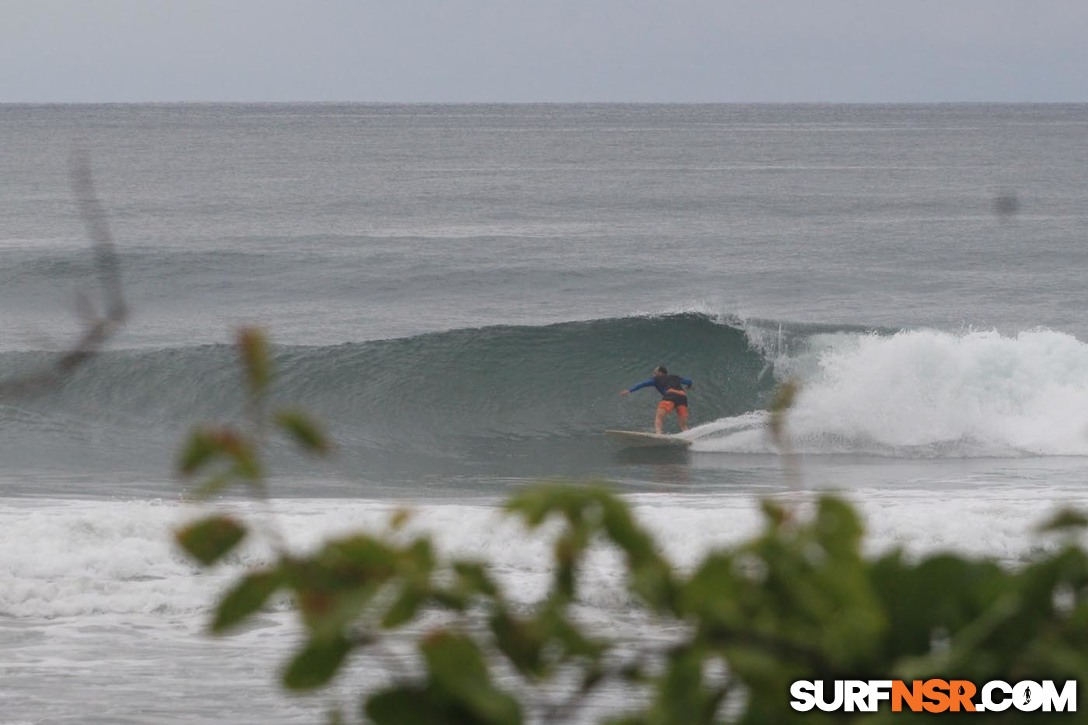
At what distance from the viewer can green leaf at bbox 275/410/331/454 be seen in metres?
1.23

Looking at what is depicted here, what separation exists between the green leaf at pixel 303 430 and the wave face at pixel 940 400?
58.7ft

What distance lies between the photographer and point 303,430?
4.08 feet

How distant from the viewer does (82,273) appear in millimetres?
33812

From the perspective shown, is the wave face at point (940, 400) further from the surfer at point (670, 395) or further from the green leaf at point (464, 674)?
the green leaf at point (464, 674)

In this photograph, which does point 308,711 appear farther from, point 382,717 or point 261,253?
point 261,253

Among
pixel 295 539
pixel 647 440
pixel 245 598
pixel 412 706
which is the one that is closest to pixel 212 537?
pixel 245 598

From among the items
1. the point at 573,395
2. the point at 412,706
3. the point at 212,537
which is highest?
the point at 573,395

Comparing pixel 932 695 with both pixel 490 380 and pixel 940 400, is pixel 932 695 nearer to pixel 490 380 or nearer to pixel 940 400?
pixel 940 400

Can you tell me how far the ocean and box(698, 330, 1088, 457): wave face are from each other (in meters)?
0.05

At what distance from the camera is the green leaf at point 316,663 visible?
4.04 ft

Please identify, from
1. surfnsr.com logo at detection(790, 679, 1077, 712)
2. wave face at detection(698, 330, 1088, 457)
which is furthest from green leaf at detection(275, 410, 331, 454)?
wave face at detection(698, 330, 1088, 457)

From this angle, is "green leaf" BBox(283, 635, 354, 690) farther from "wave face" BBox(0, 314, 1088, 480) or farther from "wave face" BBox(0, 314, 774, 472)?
"wave face" BBox(0, 314, 774, 472)

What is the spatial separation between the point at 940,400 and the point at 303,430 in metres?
20.1

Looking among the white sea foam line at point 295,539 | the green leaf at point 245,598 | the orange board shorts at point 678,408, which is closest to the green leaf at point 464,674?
the green leaf at point 245,598
